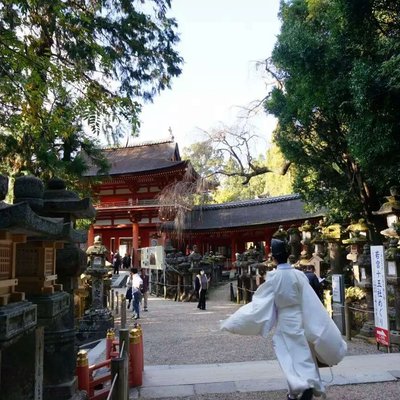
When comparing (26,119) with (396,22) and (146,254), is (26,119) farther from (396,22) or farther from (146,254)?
(146,254)

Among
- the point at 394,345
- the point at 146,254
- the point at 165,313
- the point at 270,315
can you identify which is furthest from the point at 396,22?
the point at 146,254

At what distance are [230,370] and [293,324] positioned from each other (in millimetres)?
2860

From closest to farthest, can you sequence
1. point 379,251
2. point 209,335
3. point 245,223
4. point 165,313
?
point 379,251 → point 209,335 → point 165,313 → point 245,223

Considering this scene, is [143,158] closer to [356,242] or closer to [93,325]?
[93,325]

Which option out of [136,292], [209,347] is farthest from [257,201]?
[209,347]

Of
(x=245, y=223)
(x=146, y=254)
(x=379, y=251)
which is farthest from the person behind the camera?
(x=245, y=223)

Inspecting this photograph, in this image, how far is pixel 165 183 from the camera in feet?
95.0

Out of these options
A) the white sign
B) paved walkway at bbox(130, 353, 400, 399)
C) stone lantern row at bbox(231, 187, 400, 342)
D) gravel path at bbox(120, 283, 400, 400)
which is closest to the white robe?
gravel path at bbox(120, 283, 400, 400)

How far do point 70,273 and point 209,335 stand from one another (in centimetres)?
538

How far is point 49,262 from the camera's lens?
13.1ft

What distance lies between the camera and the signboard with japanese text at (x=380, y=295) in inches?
268

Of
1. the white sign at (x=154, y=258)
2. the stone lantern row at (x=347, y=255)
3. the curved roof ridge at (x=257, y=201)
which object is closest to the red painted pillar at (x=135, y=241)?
the curved roof ridge at (x=257, y=201)

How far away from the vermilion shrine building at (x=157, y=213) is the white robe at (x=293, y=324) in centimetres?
1776

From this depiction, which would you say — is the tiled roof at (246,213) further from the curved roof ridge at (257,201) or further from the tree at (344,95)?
the tree at (344,95)
